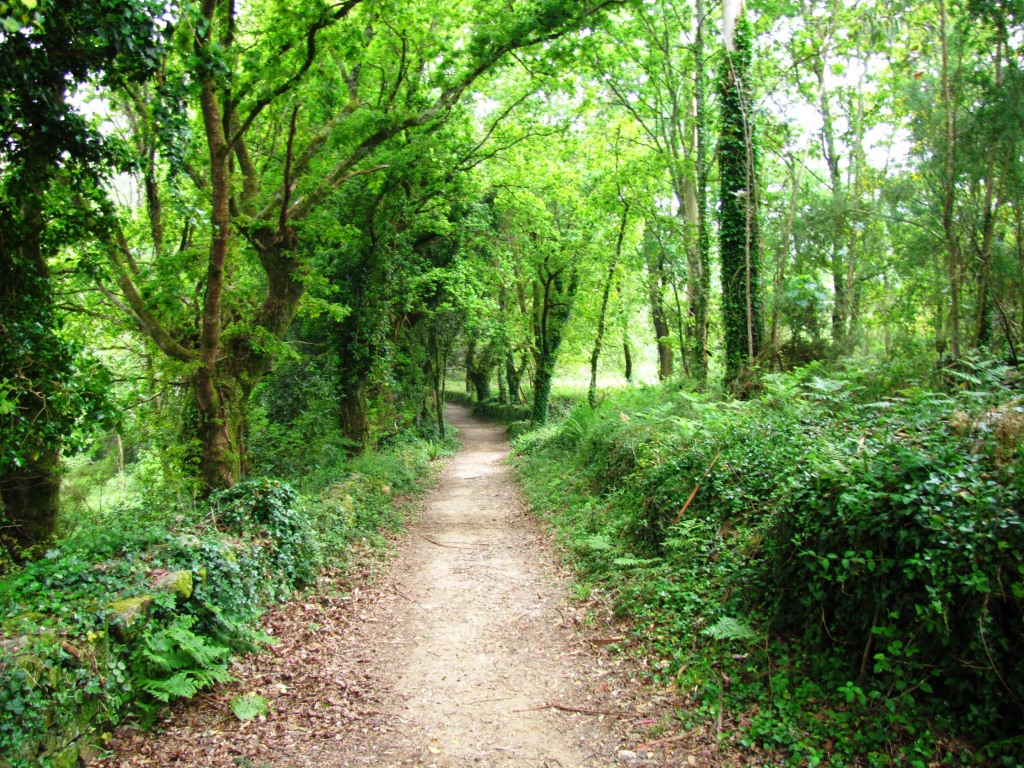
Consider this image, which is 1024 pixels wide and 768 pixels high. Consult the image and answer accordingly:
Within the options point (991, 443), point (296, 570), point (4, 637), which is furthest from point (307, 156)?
point (991, 443)

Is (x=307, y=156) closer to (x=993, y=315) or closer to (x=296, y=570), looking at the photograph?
(x=296, y=570)

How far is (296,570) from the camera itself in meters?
7.35

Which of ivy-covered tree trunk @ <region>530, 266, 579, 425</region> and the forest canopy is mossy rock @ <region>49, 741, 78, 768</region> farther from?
ivy-covered tree trunk @ <region>530, 266, 579, 425</region>

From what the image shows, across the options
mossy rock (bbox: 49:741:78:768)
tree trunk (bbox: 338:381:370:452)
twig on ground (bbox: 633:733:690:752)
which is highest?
tree trunk (bbox: 338:381:370:452)

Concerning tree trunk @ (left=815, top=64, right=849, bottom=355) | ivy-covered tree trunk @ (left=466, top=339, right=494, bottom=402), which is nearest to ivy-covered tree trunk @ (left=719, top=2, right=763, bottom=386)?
tree trunk @ (left=815, top=64, right=849, bottom=355)

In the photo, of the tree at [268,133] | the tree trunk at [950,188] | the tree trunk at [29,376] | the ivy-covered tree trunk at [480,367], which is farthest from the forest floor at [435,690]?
the ivy-covered tree trunk at [480,367]

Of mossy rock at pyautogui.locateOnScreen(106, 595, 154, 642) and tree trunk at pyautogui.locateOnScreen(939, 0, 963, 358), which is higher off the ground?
tree trunk at pyautogui.locateOnScreen(939, 0, 963, 358)

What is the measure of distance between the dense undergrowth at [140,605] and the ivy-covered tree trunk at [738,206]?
26.8 feet

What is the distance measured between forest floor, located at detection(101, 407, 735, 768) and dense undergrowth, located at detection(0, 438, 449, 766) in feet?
0.91

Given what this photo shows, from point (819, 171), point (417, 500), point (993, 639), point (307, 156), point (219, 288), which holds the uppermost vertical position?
point (819, 171)

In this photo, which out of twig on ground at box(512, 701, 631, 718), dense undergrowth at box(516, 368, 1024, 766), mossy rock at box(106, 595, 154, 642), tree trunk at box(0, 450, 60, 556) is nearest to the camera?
dense undergrowth at box(516, 368, 1024, 766)

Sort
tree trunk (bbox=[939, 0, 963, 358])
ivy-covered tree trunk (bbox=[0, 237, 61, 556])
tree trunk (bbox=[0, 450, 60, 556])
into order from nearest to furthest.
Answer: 1. ivy-covered tree trunk (bbox=[0, 237, 61, 556])
2. tree trunk (bbox=[0, 450, 60, 556])
3. tree trunk (bbox=[939, 0, 963, 358])

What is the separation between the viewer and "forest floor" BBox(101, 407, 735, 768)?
430cm

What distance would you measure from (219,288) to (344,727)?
5.79 metres
